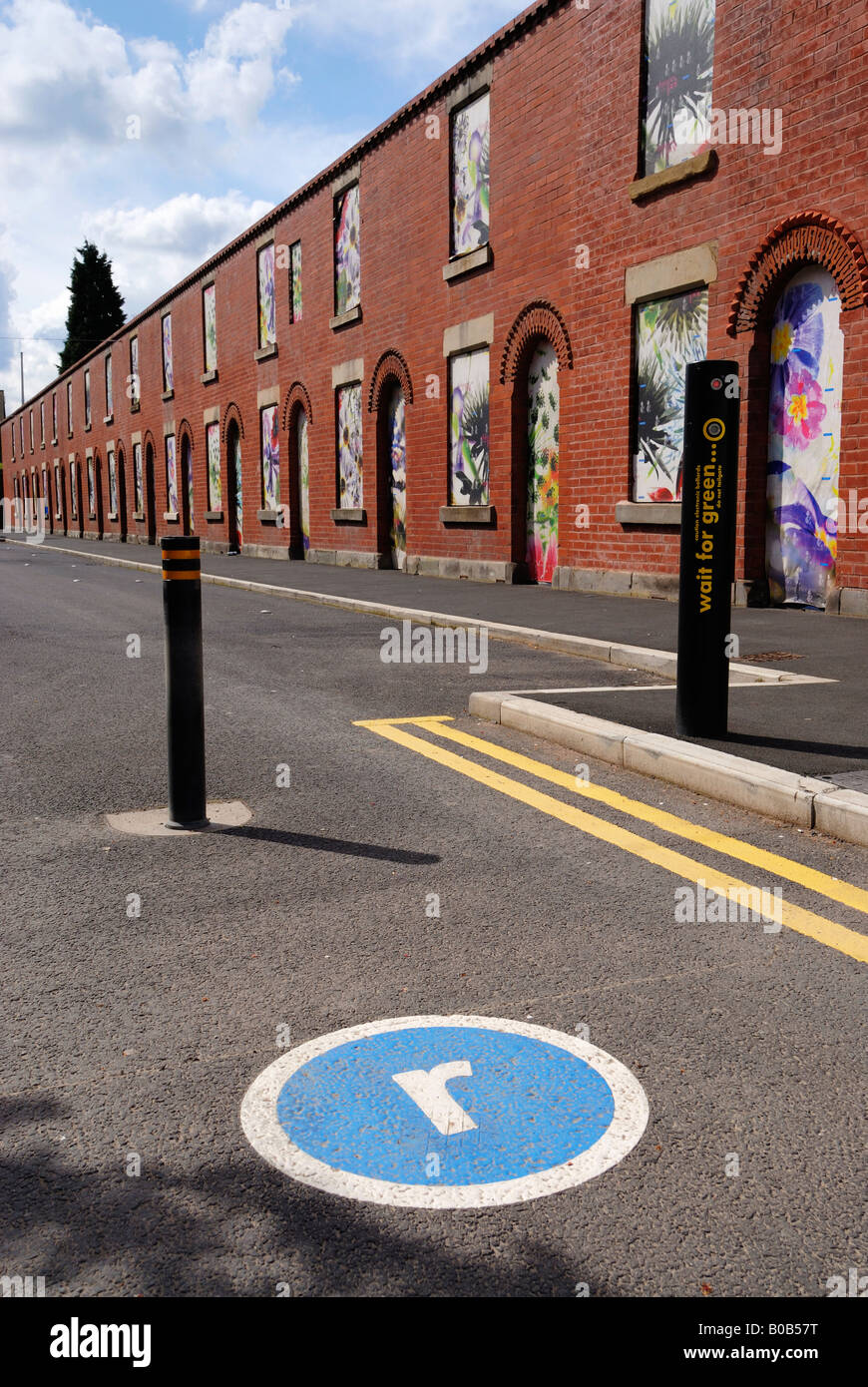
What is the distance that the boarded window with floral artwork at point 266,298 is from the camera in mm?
29484

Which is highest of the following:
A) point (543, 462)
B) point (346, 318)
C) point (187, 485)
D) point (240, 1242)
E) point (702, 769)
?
point (346, 318)

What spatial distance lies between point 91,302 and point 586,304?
8264 centimetres

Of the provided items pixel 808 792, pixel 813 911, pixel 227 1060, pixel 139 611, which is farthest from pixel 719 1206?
pixel 139 611

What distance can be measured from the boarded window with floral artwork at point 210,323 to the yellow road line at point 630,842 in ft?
98.2

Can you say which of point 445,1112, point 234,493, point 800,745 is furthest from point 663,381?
point 234,493

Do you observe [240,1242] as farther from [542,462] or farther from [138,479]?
[138,479]

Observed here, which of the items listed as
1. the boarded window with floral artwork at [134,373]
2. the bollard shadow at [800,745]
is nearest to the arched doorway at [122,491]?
the boarded window with floral artwork at [134,373]

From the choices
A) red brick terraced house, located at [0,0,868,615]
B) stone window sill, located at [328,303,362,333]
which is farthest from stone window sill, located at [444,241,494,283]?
stone window sill, located at [328,303,362,333]

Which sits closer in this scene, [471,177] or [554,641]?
[554,641]

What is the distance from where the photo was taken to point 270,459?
3036 cm

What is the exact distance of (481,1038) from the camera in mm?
3055

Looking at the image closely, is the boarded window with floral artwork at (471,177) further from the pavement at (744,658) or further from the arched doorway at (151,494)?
the arched doorway at (151,494)
